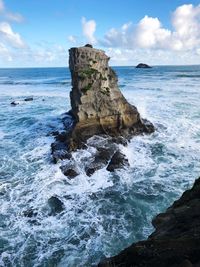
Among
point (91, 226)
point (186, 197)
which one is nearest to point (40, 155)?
point (91, 226)

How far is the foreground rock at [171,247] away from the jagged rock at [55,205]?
27.5 ft

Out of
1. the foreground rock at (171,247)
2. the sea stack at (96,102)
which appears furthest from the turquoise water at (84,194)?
the foreground rock at (171,247)

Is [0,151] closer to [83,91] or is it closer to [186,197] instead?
[83,91]

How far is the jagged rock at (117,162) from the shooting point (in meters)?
21.5

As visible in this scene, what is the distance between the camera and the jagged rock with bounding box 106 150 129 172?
2146 centimetres

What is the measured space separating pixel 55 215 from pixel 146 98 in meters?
33.7

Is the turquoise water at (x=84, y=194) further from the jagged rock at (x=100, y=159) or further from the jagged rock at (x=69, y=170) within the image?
the jagged rock at (x=100, y=159)

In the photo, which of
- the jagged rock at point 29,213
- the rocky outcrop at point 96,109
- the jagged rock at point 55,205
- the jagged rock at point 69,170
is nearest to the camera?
the jagged rock at point 29,213

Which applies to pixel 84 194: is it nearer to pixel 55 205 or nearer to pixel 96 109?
pixel 55 205

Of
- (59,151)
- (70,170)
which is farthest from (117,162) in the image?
(59,151)

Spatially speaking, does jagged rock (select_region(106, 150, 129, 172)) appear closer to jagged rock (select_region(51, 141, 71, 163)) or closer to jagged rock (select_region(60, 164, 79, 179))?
jagged rock (select_region(60, 164, 79, 179))

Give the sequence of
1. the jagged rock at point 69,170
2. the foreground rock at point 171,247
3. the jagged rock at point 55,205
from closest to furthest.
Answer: the foreground rock at point 171,247, the jagged rock at point 55,205, the jagged rock at point 69,170

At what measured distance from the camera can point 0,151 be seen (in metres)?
25.8

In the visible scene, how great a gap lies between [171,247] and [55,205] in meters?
10.8
